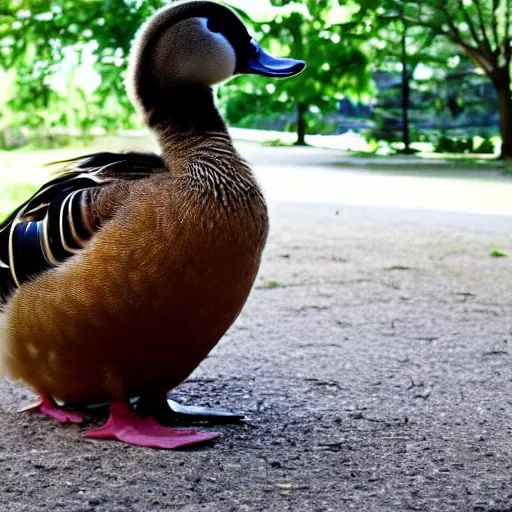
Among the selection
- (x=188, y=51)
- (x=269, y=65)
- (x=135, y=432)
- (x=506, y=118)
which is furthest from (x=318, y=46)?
(x=506, y=118)

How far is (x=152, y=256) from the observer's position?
A: 2.38m

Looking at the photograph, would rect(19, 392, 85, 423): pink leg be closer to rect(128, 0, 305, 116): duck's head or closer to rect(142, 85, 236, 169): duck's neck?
rect(142, 85, 236, 169): duck's neck

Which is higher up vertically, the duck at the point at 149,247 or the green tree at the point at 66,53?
the green tree at the point at 66,53

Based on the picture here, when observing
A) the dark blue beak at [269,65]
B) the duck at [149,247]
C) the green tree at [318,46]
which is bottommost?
the duck at [149,247]

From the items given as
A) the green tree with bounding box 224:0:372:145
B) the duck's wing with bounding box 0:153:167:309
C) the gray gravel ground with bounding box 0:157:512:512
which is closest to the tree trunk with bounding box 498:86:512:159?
the green tree with bounding box 224:0:372:145

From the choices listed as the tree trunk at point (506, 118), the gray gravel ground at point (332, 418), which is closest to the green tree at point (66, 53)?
the gray gravel ground at point (332, 418)

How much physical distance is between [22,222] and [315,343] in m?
1.83

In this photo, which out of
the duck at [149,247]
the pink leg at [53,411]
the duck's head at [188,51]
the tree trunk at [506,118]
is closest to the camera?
the duck at [149,247]

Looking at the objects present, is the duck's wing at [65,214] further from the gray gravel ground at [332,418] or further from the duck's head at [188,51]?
the gray gravel ground at [332,418]

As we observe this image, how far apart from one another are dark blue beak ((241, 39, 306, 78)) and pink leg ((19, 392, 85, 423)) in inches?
52.0

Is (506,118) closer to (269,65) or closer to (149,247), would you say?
(269,65)

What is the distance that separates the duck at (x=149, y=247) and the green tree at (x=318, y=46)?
3.42 metres

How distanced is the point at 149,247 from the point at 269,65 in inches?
29.7

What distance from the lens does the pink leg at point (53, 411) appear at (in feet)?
9.37
